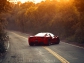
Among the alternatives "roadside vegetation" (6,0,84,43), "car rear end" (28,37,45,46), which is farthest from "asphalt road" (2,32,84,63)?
"roadside vegetation" (6,0,84,43)

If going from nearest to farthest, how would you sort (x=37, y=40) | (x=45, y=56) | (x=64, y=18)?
1. (x=45, y=56)
2. (x=37, y=40)
3. (x=64, y=18)

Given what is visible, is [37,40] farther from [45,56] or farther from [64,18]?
[64,18]

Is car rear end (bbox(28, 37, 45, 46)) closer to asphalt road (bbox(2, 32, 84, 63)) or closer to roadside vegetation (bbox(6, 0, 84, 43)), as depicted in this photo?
roadside vegetation (bbox(6, 0, 84, 43))

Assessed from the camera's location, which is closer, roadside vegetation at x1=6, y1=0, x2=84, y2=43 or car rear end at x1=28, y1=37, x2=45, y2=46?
car rear end at x1=28, y1=37, x2=45, y2=46

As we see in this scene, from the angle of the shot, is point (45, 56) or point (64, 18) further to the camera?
point (64, 18)

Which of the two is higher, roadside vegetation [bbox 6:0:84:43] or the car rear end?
roadside vegetation [bbox 6:0:84:43]

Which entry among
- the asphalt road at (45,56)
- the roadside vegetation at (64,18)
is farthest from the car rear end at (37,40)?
the asphalt road at (45,56)

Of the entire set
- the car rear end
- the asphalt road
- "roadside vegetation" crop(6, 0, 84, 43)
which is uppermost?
"roadside vegetation" crop(6, 0, 84, 43)

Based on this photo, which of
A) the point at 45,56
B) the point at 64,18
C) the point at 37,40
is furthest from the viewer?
the point at 64,18

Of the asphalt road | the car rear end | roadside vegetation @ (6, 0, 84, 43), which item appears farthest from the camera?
roadside vegetation @ (6, 0, 84, 43)

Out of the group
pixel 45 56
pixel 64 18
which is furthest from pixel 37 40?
pixel 64 18

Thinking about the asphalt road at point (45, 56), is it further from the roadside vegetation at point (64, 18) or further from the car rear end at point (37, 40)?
the roadside vegetation at point (64, 18)

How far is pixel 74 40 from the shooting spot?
29547 millimetres

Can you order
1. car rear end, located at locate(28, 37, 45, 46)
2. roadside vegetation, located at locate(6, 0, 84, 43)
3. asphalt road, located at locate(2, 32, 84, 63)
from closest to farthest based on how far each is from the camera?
1. asphalt road, located at locate(2, 32, 84, 63)
2. car rear end, located at locate(28, 37, 45, 46)
3. roadside vegetation, located at locate(6, 0, 84, 43)
